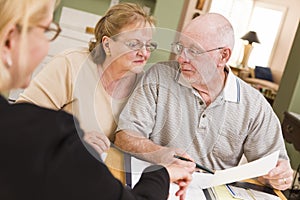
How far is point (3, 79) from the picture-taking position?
25.4 inches

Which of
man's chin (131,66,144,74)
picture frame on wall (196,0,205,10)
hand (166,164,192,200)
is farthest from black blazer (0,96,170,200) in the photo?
picture frame on wall (196,0,205,10)

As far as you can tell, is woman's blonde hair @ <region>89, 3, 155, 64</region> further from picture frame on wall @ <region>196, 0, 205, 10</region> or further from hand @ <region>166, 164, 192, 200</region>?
picture frame on wall @ <region>196, 0, 205, 10</region>

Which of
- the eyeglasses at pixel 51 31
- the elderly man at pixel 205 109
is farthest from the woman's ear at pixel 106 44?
the eyeglasses at pixel 51 31

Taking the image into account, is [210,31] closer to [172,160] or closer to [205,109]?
[205,109]

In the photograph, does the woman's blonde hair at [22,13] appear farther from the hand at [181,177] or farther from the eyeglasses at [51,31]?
the hand at [181,177]

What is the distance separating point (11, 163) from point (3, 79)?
5.2 inches

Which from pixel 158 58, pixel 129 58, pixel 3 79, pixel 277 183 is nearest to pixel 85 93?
pixel 129 58

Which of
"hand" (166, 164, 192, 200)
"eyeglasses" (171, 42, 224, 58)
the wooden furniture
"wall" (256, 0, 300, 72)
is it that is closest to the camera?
"hand" (166, 164, 192, 200)

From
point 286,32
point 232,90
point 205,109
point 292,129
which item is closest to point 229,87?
point 232,90

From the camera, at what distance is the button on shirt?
155 centimetres

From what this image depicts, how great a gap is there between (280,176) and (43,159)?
106cm

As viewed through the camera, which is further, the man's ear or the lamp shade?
the lamp shade

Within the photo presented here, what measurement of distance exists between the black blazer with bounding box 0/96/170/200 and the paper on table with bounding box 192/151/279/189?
696mm

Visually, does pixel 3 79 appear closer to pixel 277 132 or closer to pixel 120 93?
pixel 120 93
